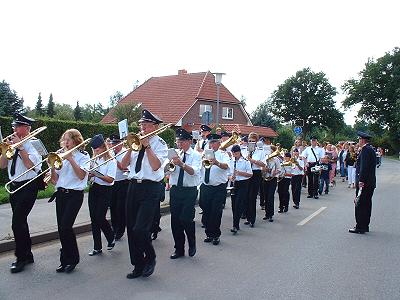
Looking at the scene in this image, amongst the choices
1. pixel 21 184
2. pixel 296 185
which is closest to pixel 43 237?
pixel 21 184

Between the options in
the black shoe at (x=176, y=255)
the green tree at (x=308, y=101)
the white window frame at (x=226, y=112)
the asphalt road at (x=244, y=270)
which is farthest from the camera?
the green tree at (x=308, y=101)

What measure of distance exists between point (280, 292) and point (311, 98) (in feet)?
234

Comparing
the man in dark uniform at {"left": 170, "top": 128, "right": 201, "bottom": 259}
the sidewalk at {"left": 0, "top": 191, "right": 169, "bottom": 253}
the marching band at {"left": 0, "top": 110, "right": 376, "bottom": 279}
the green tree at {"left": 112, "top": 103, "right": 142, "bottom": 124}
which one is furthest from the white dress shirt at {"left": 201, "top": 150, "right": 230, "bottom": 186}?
the green tree at {"left": 112, "top": 103, "right": 142, "bottom": 124}

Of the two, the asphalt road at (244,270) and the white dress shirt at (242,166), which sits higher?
the white dress shirt at (242,166)

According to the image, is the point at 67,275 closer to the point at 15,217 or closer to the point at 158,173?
the point at 15,217

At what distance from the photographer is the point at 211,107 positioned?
4294 cm

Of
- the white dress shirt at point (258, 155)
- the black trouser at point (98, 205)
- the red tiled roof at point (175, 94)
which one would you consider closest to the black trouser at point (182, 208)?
the black trouser at point (98, 205)

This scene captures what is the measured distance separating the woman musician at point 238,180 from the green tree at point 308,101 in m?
67.1

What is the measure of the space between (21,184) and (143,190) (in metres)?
1.71

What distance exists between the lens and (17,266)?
615cm

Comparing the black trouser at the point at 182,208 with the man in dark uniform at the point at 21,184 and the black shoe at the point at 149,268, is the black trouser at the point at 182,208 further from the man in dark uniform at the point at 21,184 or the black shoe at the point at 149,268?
the man in dark uniform at the point at 21,184

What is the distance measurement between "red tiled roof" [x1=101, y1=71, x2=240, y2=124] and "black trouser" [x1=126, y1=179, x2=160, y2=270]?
113 feet

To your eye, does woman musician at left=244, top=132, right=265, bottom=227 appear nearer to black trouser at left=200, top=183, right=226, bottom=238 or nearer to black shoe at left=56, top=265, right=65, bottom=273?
black trouser at left=200, top=183, right=226, bottom=238

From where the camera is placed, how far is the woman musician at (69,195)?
6.04m
